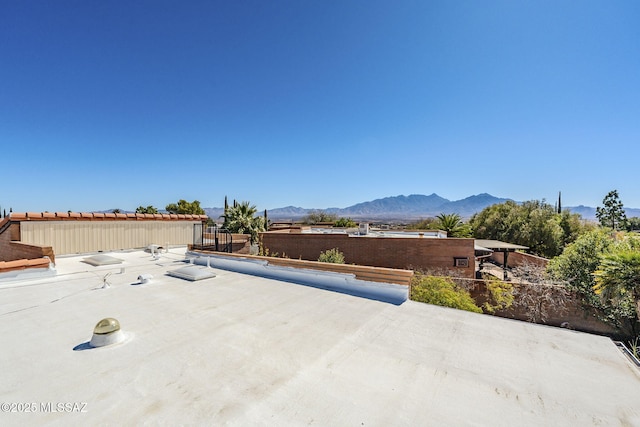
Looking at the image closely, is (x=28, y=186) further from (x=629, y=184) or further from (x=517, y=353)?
(x=629, y=184)

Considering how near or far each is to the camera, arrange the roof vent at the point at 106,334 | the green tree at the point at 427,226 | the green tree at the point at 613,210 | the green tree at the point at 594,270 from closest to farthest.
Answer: the roof vent at the point at 106,334 → the green tree at the point at 594,270 → the green tree at the point at 427,226 → the green tree at the point at 613,210

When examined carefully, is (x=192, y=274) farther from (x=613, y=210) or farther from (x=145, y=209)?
(x=613, y=210)

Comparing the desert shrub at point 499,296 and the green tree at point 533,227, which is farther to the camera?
the green tree at point 533,227

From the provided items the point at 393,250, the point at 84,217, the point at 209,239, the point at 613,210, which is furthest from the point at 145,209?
the point at 613,210

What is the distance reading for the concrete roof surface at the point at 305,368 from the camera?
216 centimetres

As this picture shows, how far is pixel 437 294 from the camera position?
8.87 meters

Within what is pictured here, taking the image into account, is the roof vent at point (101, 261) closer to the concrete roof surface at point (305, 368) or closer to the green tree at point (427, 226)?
the concrete roof surface at point (305, 368)

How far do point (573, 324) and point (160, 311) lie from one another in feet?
42.7

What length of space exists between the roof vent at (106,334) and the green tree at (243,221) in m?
19.2

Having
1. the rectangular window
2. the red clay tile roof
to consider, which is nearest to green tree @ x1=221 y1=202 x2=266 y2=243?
the red clay tile roof

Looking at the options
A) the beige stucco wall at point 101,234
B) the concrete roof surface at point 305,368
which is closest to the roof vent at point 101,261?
the beige stucco wall at point 101,234

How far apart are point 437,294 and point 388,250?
7588 millimetres

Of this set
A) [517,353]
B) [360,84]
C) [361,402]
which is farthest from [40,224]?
[360,84]

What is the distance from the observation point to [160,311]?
15.0ft
